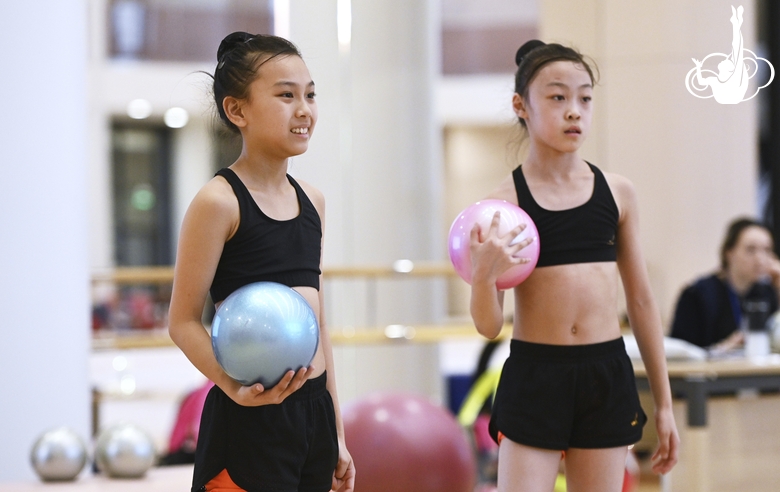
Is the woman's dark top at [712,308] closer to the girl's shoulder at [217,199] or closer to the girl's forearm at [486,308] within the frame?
the girl's forearm at [486,308]

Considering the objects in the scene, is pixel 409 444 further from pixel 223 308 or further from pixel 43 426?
pixel 223 308

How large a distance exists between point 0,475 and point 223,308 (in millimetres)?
2844

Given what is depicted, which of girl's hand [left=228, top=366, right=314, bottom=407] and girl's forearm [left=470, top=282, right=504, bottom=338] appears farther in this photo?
girl's forearm [left=470, top=282, right=504, bottom=338]

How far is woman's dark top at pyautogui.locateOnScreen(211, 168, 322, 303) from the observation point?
1.99m

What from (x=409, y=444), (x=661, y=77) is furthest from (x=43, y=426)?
(x=661, y=77)

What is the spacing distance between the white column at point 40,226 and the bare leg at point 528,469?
2691 mm

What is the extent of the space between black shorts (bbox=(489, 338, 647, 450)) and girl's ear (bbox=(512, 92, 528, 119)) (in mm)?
589

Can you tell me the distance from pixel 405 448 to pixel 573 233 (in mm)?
1714

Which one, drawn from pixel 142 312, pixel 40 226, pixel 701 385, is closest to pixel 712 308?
pixel 701 385

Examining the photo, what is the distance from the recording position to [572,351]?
2.26 metres

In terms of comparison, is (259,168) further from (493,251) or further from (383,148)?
(383,148)

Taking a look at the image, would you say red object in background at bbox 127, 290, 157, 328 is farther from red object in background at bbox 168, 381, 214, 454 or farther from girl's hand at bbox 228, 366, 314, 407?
girl's hand at bbox 228, 366, 314, 407

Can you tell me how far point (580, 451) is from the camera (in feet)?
7.42

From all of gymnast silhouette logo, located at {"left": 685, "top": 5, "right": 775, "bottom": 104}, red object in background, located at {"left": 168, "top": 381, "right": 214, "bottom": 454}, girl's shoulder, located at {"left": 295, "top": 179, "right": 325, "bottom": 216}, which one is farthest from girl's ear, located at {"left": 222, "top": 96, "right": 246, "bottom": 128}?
red object in background, located at {"left": 168, "top": 381, "right": 214, "bottom": 454}
